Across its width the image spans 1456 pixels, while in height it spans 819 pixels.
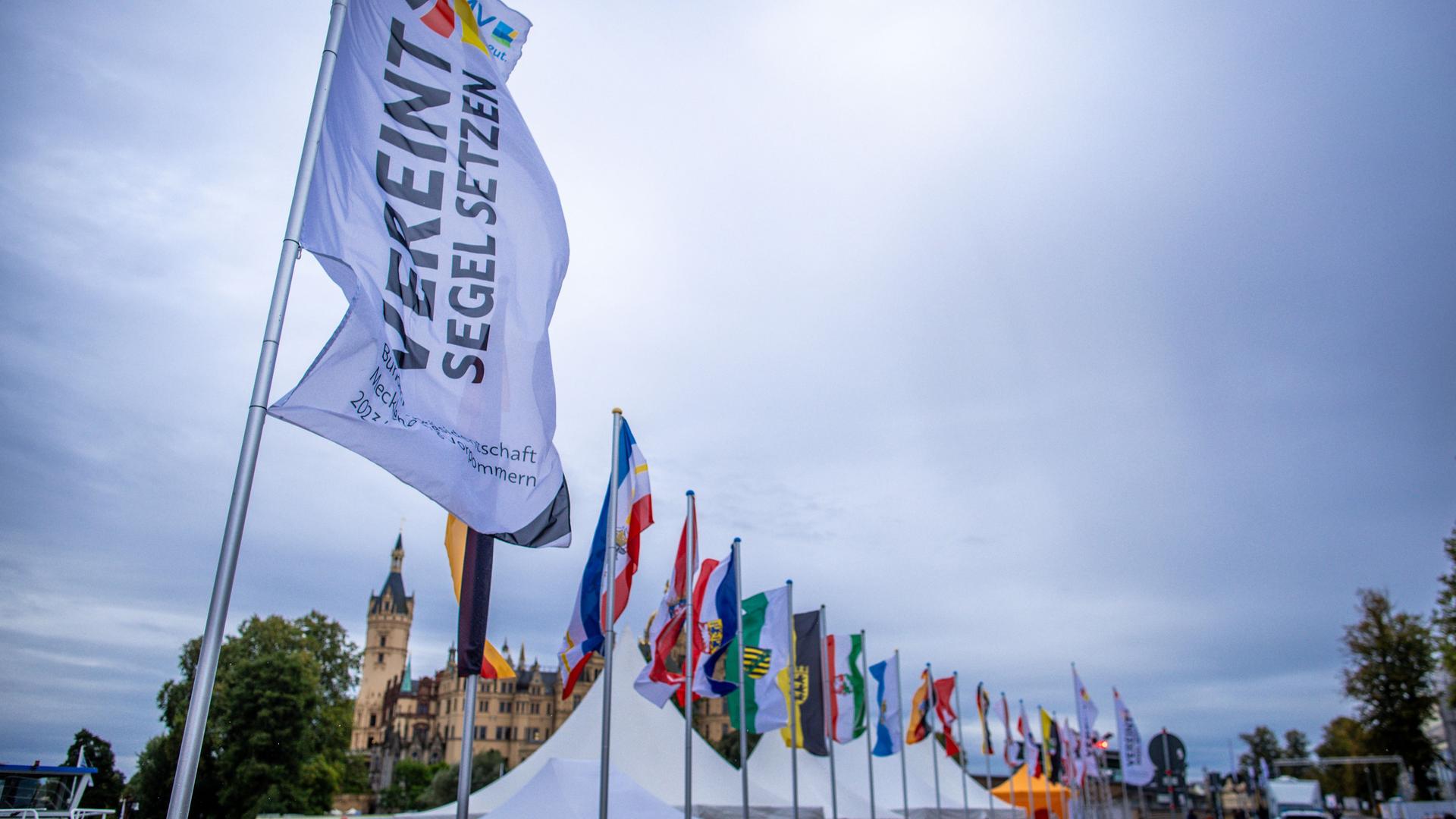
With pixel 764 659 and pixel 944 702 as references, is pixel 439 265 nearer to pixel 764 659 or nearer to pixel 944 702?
pixel 764 659

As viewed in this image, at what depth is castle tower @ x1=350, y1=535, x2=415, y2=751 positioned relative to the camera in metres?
116

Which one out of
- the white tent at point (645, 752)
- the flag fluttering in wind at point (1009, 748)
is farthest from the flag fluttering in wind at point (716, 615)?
the flag fluttering in wind at point (1009, 748)

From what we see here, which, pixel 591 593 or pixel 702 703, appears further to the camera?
pixel 702 703

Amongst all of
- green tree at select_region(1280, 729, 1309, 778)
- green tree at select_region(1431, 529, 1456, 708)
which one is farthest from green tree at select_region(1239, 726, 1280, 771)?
green tree at select_region(1431, 529, 1456, 708)

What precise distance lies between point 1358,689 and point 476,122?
162ft

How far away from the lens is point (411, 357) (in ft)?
16.1

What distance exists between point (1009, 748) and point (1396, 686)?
22384mm

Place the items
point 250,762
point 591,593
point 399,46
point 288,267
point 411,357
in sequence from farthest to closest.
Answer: point 250,762 → point 591,593 → point 399,46 → point 411,357 → point 288,267

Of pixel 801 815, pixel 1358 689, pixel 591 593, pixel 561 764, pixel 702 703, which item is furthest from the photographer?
pixel 702 703

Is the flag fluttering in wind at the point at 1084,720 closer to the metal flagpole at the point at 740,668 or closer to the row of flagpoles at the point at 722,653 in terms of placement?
the row of flagpoles at the point at 722,653

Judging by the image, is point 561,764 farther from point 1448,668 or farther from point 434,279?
point 1448,668

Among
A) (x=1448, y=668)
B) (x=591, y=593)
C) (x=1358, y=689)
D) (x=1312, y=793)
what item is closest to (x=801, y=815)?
(x=591, y=593)

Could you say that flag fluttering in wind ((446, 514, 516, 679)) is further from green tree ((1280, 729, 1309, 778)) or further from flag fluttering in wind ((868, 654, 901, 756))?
green tree ((1280, 729, 1309, 778))

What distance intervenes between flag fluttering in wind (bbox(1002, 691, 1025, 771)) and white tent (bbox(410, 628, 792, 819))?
11946 mm
